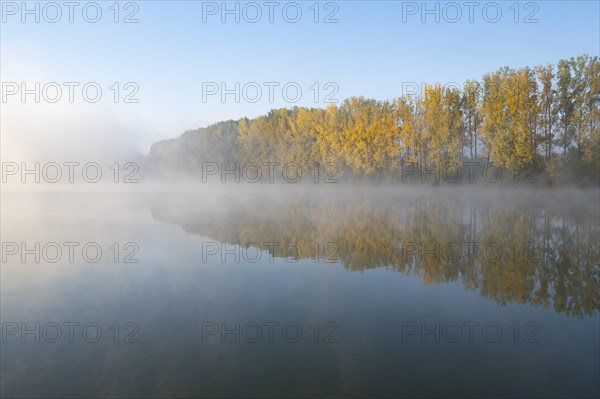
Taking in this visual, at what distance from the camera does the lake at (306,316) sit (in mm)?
5195

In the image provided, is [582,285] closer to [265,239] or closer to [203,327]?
[203,327]

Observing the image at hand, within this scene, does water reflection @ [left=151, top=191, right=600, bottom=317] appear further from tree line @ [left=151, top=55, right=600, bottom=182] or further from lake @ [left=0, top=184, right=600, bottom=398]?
tree line @ [left=151, top=55, right=600, bottom=182]

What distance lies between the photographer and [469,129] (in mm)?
44594

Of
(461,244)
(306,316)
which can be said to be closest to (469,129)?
(461,244)

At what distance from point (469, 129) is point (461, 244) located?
36147mm

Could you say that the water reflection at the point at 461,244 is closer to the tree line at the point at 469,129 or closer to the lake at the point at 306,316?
the lake at the point at 306,316

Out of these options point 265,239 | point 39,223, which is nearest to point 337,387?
point 265,239

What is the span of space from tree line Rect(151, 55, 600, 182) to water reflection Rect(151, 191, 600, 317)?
1567cm

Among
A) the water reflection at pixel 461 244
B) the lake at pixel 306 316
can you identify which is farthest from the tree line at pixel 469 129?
the lake at pixel 306 316

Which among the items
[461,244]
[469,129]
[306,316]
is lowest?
[306,316]

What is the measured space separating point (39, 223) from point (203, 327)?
19496 mm

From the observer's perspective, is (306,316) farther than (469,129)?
No

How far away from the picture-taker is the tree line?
3500cm

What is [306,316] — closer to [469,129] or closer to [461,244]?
[461,244]
